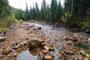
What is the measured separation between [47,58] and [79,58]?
1355mm

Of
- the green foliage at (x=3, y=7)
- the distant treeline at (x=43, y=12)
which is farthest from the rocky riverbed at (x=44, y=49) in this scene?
the distant treeline at (x=43, y=12)

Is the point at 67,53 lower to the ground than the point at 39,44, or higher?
lower

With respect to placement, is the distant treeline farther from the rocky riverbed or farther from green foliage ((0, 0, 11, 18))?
the rocky riverbed

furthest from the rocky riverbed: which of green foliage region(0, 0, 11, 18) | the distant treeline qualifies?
the distant treeline

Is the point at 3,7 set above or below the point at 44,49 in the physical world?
above

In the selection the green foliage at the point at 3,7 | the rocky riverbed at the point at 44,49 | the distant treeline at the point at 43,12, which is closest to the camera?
the rocky riverbed at the point at 44,49

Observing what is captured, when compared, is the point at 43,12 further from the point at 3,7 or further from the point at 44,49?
the point at 44,49

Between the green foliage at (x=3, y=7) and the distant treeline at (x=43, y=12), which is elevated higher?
the distant treeline at (x=43, y=12)

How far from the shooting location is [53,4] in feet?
61.7

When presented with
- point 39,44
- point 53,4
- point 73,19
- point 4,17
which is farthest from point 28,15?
point 39,44

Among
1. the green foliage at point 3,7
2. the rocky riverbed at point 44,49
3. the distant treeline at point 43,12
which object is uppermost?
the distant treeline at point 43,12

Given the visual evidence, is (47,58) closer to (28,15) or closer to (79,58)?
(79,58)

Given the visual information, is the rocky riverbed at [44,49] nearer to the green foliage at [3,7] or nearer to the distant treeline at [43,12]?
the green foliage at [3,7]

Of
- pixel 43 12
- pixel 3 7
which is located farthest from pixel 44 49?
pixel 43 12
